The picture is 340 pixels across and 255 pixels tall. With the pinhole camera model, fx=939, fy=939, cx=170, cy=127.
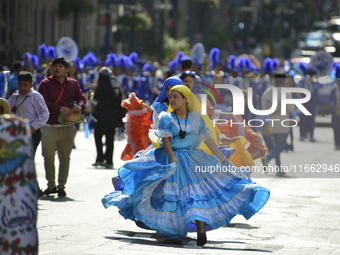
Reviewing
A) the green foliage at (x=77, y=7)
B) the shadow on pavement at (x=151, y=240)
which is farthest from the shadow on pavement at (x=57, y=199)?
the green foliage at (x=77, y=7)

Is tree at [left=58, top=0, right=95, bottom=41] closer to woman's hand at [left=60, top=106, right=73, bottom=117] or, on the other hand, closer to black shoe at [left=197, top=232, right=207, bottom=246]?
woman's hand at [left=60, top=106, right=73, bottom=117]

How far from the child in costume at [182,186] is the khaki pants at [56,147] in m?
3.02

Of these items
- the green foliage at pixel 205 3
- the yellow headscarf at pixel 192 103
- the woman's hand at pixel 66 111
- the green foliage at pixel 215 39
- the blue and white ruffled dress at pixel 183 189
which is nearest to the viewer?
the blue and white ruffled dress at pixel 183 189

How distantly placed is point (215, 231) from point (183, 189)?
1.25m

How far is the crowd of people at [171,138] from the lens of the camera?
848 centimetres

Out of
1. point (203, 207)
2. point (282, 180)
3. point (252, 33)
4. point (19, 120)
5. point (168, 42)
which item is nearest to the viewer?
point (19, 120)

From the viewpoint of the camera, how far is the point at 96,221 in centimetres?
976

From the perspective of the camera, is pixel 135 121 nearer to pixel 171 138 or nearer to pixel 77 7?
pixel 171 138

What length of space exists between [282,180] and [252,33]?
2106 inches

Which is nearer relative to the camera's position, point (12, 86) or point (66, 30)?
point (12, 86)

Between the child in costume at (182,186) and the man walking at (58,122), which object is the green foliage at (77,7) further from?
the child in costume at (182,186)

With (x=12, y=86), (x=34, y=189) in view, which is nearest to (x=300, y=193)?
(x=12, y=86)

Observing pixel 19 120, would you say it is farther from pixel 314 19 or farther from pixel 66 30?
pixel 314 19

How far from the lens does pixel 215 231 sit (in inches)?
377
